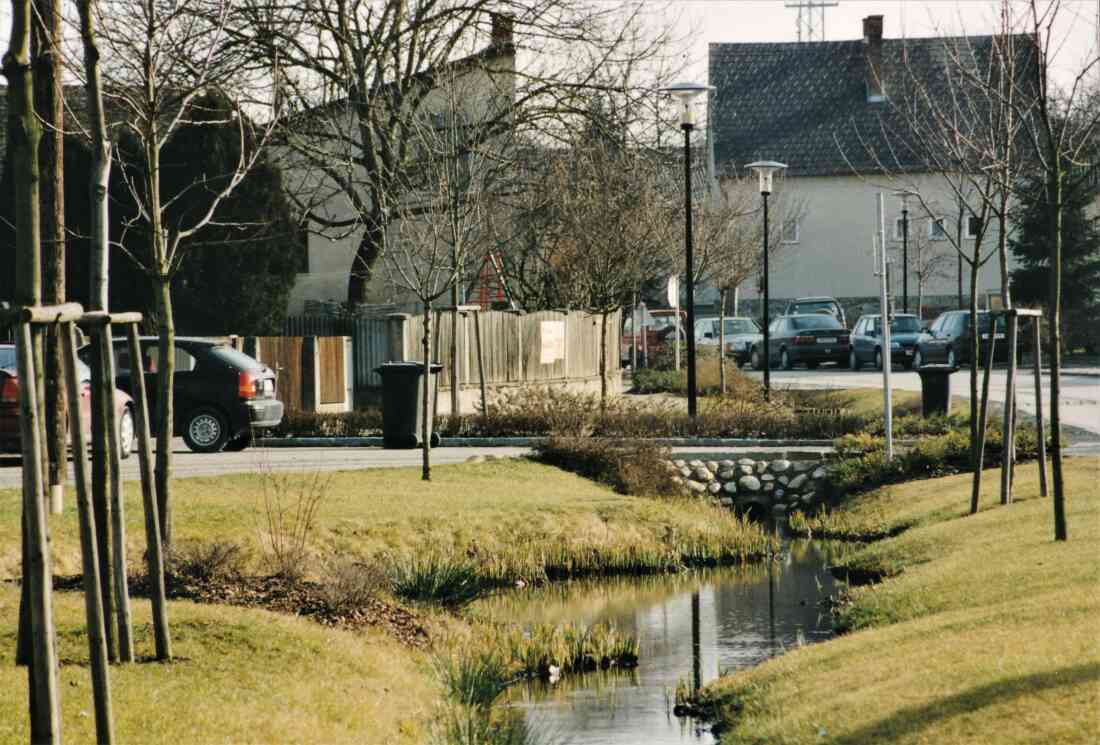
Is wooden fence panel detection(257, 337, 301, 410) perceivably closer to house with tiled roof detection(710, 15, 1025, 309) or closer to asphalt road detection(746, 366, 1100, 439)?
asphalt road detection(746, 366, 1100, 439)

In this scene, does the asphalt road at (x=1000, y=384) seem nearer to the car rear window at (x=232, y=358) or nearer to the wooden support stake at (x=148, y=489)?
the car rear window at (x=232, y=358)

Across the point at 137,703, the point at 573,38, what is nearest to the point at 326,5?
the point at 573,38

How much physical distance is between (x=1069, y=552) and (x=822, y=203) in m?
53.8

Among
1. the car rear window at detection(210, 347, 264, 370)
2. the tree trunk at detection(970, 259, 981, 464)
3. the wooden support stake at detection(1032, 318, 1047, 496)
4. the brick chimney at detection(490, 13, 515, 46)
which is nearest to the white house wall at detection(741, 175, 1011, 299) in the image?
the brick chimney at detection(490, 13, 515, 46)

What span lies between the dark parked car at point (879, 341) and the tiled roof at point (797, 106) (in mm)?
16026

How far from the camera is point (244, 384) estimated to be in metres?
21.8

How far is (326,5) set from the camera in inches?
1257

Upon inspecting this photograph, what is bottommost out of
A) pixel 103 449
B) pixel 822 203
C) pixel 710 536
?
pixel 710 536

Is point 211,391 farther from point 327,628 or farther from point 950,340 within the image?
point 950,340

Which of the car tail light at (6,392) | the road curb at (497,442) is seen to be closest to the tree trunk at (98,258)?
the car tail light at (6,392)

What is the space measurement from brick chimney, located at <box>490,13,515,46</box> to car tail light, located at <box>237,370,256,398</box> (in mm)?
12369

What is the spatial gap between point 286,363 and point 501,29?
27.2 feet

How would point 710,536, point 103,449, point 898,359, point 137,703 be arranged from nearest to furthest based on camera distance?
point 137,703 → point 103,449 → point 710,536 → point 898,359

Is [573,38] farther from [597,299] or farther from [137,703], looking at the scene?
[137,703]
